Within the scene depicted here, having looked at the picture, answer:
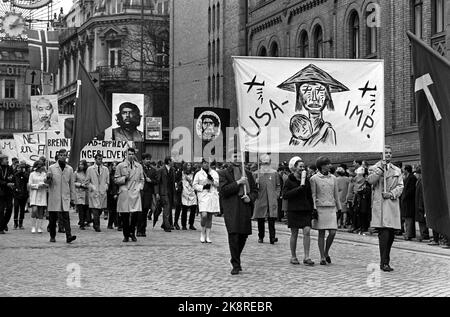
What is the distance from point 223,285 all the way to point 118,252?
522 centimetres

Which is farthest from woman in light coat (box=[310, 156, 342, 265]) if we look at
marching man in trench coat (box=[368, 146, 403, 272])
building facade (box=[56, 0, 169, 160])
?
building facade (box=[56, 0, 169, 160])

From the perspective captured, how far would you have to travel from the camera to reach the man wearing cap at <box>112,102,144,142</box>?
28.5 metres

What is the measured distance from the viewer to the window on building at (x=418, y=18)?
107 feet

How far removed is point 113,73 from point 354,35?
36.2 meters

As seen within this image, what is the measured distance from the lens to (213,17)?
5941 centimetres

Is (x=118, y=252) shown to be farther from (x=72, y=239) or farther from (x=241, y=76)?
(x=241, y=76)

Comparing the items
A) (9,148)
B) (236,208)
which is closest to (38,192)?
(236,208)

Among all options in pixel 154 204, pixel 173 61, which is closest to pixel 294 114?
pixel 154 204

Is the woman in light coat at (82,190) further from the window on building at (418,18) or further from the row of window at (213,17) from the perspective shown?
the row of window at (213,17)

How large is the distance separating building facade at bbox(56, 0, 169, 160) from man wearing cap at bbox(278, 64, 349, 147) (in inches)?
2150

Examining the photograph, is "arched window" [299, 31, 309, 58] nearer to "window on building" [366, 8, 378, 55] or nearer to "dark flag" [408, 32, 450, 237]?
"window on building" [366, 8, 378, 55]

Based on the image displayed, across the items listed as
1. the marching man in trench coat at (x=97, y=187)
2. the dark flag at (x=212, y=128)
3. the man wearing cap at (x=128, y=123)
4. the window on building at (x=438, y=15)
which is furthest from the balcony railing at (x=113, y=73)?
the marching man in trench coat at (x=97, y=187)

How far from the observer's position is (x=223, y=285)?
12047mm

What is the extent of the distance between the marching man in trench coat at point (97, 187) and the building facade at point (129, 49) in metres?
44.5
